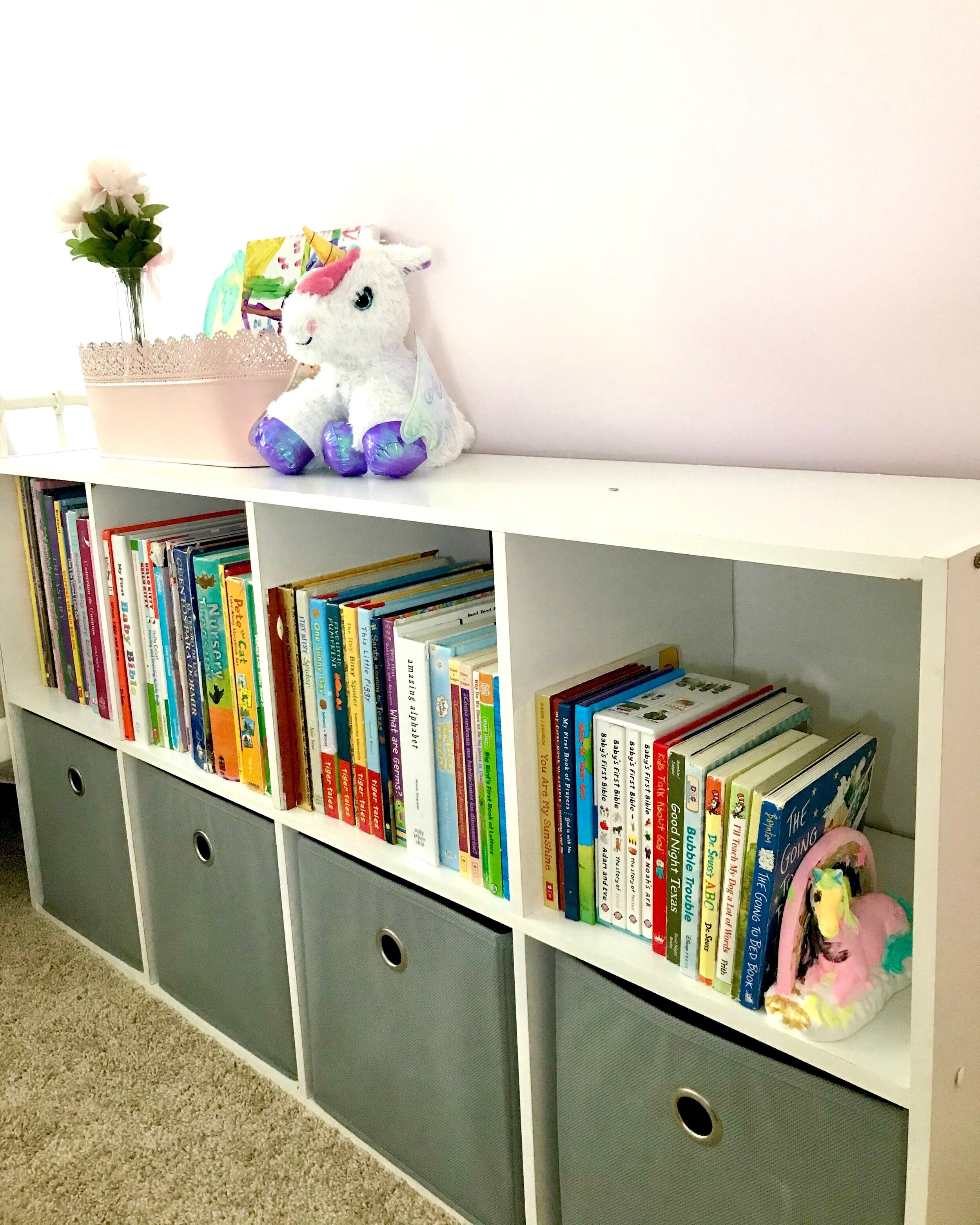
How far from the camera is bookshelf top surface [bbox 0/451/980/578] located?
759 millimetres

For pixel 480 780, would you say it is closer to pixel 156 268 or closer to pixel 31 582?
pixel 31 582

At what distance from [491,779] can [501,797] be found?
2 cm

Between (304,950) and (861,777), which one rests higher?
(861,777)

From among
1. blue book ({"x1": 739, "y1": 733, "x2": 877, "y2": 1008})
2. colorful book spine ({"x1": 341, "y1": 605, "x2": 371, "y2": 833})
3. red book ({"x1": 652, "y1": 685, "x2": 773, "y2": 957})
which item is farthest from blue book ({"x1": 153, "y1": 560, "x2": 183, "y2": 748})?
blue book ({"x1": 739, "y1": 733, "x2": 877, "y2": 1008})

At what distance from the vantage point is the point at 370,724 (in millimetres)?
1209

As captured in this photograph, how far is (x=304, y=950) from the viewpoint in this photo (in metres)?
1.35

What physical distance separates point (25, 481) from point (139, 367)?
374 millimetres

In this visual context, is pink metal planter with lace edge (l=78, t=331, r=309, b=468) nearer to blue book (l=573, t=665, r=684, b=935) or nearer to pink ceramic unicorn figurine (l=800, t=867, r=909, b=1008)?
blue book (l=573, t=665, r=684, b=935)

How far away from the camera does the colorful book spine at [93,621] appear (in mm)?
1628

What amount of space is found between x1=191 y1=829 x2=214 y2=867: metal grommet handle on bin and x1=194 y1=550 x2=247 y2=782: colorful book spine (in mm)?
100

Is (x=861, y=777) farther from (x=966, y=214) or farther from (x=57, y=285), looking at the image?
(x=57, y=285)

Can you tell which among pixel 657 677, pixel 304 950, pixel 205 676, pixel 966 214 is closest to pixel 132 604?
pixel 205 676

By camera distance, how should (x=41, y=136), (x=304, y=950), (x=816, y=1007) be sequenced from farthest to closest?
(x=41, y=136) < (x=304, y=950) < (x=816, y=1007)

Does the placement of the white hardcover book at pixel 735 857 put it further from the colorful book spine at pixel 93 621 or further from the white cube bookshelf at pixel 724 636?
the colorful book spine at pixel 93 621
